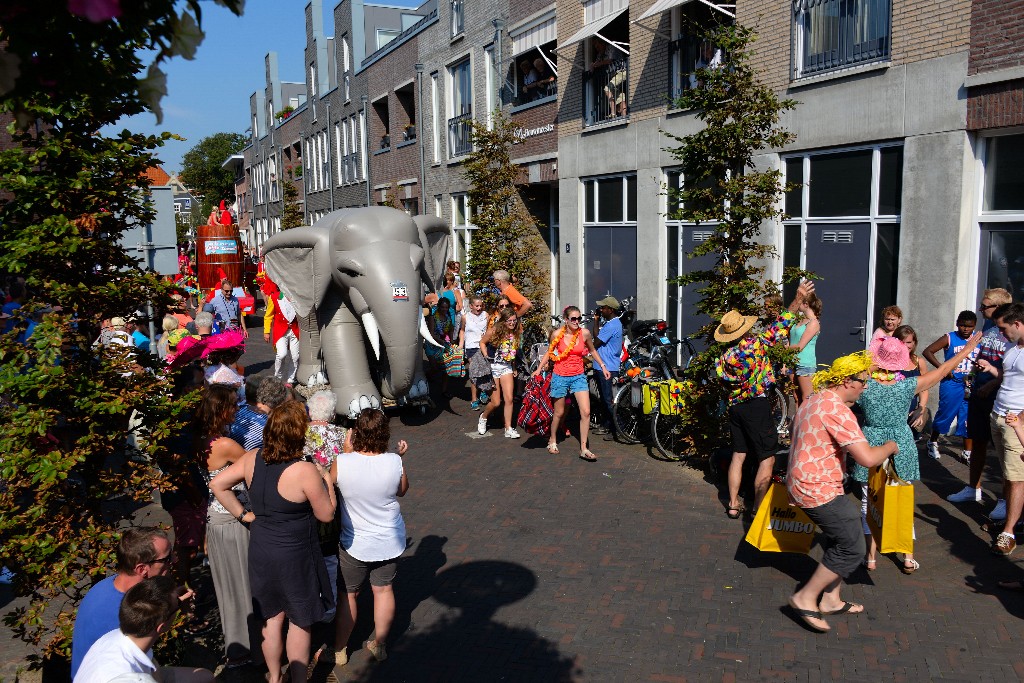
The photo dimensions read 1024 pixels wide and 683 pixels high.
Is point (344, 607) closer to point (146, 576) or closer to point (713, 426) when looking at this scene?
point (146, 576)

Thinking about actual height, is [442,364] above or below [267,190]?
below

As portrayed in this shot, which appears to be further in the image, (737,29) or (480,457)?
(480,457)

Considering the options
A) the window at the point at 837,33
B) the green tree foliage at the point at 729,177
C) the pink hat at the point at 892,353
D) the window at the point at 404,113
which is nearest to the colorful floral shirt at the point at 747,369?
the green tree foliage at the point at 729,177

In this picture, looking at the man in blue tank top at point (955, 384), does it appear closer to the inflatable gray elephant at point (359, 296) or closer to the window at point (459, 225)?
the inflatable gray elephant at point (359, 296)

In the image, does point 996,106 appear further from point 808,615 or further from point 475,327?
point 475,327

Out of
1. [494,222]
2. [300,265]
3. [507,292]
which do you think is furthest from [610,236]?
[300,265]

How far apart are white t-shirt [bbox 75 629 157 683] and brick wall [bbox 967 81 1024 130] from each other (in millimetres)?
9585

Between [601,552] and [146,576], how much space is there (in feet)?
12.3

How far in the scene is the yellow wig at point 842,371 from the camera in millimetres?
5363

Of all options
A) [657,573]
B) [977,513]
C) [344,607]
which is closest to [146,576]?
[344,607]

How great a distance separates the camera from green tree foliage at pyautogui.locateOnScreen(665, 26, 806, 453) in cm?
815

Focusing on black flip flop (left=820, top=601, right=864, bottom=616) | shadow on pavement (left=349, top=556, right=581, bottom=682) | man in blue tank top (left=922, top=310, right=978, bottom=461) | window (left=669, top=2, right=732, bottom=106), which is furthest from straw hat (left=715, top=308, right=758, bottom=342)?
window (left=669, top=2, right=732, bottom=106)

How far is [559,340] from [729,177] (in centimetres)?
253

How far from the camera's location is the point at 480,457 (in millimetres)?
9773
